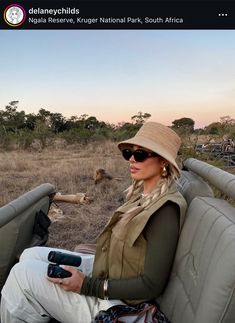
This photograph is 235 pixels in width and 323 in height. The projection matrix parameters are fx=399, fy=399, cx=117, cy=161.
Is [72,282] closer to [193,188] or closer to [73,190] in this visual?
[193,188]

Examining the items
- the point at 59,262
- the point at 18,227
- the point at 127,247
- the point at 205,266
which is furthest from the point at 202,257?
the point at 18,227

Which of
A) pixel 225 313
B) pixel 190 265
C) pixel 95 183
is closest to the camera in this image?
pixel 225 313

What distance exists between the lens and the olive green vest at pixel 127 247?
153 cm

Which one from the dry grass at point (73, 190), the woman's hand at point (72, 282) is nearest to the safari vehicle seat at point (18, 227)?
the woman's hand at point (72, 282)

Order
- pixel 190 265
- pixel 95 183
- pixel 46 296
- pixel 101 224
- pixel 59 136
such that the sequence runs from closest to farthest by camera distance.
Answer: pixel 190 265 → pixel 46 296 → pixel 101 224 → pixel 95 183 → pixel 59 136

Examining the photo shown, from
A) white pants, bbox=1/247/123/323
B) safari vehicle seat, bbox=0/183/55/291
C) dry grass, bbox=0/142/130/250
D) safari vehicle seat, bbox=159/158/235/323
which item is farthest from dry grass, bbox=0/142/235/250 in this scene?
safari vehicle seat, bbox=159/158/235/323

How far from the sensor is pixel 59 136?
21500 mm

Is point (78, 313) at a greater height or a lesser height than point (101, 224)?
greater

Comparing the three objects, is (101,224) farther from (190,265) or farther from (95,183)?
(190,265)

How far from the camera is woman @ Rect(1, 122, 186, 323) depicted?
1505 mm

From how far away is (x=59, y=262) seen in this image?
1.80 metres
